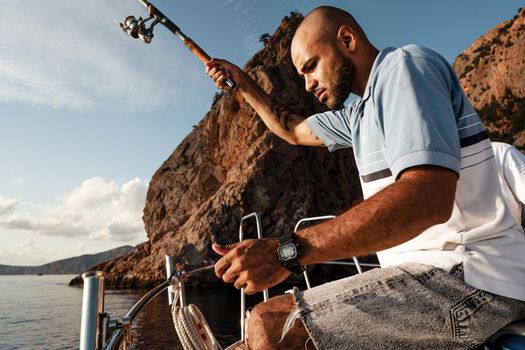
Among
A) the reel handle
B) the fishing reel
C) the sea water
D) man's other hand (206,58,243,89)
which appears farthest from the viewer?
the sea water

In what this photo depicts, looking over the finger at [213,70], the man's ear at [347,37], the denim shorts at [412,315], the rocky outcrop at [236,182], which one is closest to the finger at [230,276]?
the denim shorts at [412,315]

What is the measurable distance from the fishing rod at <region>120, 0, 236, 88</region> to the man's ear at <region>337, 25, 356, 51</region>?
2.12 metres

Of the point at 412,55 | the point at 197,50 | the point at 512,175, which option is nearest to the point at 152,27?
the point at 197,50

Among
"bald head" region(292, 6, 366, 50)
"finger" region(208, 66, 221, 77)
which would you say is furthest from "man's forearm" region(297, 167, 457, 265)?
"finger" region(208, 66, 221, 77)

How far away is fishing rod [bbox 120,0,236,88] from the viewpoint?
4348 millimetres

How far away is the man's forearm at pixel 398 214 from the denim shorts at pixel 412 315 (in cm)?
26

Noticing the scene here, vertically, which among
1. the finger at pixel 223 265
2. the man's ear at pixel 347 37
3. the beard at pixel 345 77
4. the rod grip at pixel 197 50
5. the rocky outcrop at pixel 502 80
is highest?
the rocky outcrop at pixel 502 80

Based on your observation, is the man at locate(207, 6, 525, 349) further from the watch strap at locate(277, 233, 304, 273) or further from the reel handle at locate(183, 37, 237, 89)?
the reel handle at locate(183, 37, 237, 89)

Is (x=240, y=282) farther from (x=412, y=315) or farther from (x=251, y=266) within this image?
(x=412, y=315)

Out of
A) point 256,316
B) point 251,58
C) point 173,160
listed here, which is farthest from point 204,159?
point 256,316

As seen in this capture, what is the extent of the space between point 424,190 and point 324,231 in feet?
1.38

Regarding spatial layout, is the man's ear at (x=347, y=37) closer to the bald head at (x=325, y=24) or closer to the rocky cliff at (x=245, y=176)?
the bald head at (x=325, y=24)

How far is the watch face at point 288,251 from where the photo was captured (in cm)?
148

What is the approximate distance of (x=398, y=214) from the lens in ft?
4.51
